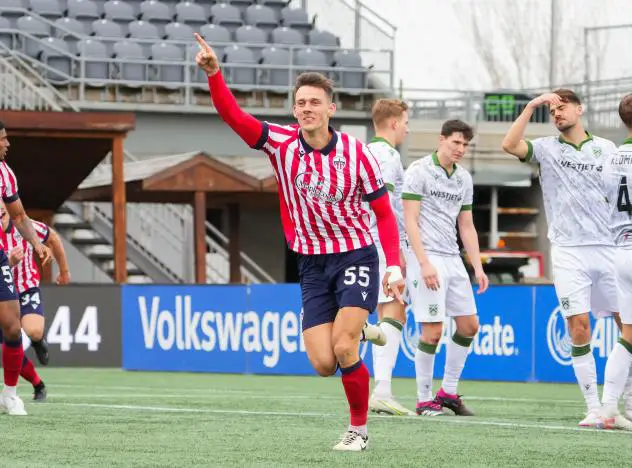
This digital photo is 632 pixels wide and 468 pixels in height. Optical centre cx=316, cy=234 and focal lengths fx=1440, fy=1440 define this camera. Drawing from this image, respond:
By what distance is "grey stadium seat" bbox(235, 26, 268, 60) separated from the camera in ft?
98.8

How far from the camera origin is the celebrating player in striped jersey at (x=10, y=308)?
9.52 meters

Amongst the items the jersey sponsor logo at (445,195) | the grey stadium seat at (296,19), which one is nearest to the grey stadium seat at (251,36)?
the grey stadium seat at (296,19)

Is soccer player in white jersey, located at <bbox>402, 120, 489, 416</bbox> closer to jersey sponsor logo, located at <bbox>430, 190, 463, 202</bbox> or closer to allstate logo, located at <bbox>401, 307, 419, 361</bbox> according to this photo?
jersey sponsor logo, located at <bbox>430, 190, 463, 202</bbox>

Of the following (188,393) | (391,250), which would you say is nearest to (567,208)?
(391,250)

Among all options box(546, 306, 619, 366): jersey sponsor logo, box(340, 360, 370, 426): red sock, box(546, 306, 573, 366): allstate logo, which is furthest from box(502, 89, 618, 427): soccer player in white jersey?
box(546, 306, 573, 366): allstate logo

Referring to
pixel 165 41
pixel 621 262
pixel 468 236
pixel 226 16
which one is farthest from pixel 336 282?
pixel 226 16

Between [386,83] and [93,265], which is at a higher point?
[386,83]

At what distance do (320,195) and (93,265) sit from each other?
1970 cm

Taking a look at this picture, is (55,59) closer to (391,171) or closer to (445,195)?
(391,171)

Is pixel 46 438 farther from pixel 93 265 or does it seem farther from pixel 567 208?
pixel 93 265

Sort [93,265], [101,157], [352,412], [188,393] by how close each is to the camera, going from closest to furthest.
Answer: [352,412]
[188,393]
[101,157]
[93,265]

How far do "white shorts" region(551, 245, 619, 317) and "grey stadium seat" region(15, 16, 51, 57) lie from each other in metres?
19.1

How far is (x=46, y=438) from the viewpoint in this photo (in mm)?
8117

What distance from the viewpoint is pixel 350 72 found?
29.8 m
